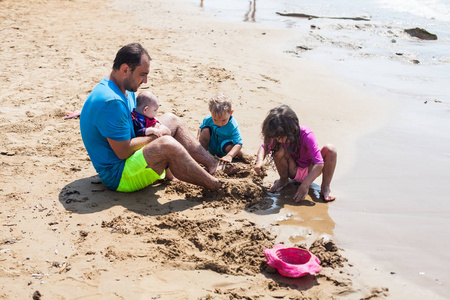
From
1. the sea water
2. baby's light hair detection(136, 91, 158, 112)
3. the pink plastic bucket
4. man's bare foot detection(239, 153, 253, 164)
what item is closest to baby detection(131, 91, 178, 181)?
baby's light hair detection(136, 91, 158, 112)

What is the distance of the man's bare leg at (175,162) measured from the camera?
3.99 metres

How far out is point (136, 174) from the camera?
13.4ft

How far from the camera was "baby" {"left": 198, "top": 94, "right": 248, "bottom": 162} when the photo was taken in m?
4.81

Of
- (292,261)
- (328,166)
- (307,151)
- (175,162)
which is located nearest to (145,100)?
(175,162)

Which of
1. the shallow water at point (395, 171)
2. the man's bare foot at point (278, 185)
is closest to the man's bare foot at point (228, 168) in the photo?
the man's bare foot at point (278, 185)

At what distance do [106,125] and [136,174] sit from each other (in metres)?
0.50

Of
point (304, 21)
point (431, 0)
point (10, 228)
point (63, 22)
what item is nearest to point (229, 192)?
point (10, 228)

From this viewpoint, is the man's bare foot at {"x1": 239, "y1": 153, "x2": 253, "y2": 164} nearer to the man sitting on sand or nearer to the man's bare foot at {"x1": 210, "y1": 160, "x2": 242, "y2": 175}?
the man's bare foot at {"x1": 210, "y1": 160, "x2": 242, "y2": 175}

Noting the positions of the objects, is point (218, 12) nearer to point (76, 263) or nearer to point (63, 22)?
point (63, 22)

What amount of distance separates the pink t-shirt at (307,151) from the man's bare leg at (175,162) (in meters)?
0.80

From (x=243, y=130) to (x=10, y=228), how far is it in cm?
313

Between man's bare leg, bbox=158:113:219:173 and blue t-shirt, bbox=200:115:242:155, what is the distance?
31cm

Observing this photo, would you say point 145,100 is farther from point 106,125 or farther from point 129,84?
point 106,125

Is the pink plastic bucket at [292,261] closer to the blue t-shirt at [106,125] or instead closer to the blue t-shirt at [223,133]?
the blue t-shirt at [106,125]
